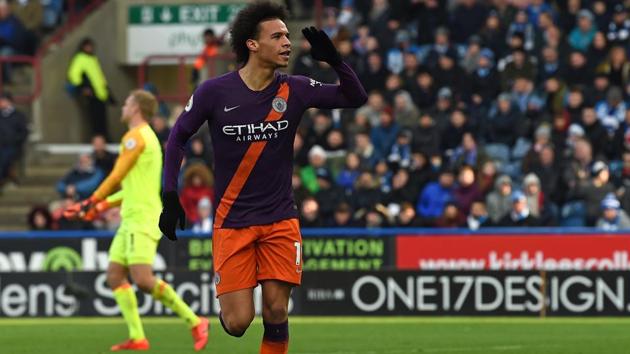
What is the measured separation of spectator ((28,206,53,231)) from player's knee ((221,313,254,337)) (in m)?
12.0

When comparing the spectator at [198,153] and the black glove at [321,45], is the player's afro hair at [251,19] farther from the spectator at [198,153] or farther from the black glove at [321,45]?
the spectator at [198,153]

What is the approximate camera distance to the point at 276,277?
1006cm

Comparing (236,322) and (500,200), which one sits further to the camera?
(500,200)

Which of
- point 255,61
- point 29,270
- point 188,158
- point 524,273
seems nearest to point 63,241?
point 29,270

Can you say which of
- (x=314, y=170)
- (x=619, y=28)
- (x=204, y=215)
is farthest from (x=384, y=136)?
(x=619, y=28)

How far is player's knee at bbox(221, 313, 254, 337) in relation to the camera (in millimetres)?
10086

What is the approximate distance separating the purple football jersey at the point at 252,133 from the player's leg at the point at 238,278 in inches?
3.9

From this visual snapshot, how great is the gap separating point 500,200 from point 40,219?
6049 millimetres

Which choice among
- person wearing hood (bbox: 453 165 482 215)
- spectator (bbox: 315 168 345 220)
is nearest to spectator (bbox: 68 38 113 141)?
spectator (bbox: 315 168 345 220)

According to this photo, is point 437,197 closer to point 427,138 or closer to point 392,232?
point 427,138

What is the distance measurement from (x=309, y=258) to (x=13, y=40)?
932cm

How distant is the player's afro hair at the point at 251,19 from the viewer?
10.1 metres

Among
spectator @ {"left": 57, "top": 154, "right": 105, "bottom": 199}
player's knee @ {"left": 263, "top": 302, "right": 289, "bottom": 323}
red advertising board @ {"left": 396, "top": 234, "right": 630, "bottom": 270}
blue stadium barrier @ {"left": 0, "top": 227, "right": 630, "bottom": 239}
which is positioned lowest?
red advertising board @ {"left": 396, "top": 234, "right": 630, "bottom": 270}

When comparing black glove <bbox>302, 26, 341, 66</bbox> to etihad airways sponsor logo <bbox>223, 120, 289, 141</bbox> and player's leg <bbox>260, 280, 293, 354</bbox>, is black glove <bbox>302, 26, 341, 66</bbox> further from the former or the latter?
player's leg <bbox>260, 280, 293, 354</bbox>
